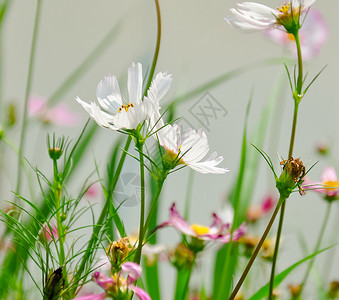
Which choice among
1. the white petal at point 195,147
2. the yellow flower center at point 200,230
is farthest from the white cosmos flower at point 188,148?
the yellow flower center at point 200,230

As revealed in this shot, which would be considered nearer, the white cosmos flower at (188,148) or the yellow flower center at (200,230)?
the white cosmos flower at (188,148)

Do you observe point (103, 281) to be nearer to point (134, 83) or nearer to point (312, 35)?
point (134, 83)

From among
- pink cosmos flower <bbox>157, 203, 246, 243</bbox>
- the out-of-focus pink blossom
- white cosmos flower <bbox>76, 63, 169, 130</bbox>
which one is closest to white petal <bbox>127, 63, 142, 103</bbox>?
white cosmos flower <bbox>76, 63, 169, 130</bbox>

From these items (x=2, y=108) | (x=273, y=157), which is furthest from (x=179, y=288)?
(x=273, y=157)

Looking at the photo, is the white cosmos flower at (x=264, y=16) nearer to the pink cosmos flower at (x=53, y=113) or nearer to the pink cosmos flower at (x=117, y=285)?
the pink cosmos flower at (x=117, y=285)

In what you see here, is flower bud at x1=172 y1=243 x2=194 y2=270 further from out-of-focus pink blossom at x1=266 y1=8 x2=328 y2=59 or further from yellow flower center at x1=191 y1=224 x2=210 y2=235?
out-of-focus pink blossom at x1=266 y1=8 x2=328 y2=59

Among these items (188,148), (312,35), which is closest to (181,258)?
(188,148)
